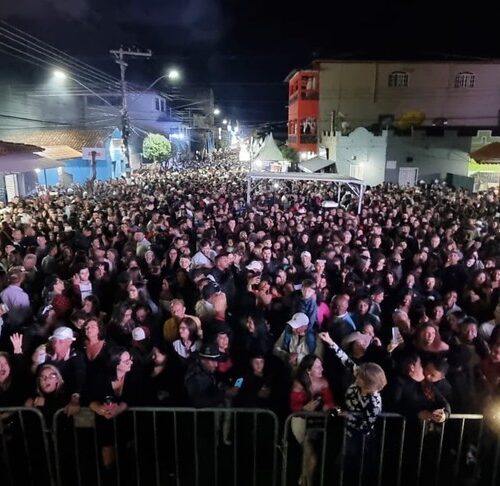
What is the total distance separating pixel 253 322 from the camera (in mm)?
5219

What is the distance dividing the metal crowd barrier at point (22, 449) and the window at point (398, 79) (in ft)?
127

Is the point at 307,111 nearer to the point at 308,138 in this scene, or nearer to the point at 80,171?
the point at 308,138

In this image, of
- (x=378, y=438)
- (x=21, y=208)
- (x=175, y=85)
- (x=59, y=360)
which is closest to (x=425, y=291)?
(x=378, y=438)

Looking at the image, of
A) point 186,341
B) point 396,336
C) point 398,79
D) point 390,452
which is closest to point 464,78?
point 398,79

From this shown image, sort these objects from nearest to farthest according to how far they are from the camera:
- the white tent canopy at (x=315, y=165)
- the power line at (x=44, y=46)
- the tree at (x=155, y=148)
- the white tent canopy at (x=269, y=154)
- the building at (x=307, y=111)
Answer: the power line at (x=44, y=46) < the white tent canopy at (x=315, y=165) < the white tent canopy at (x=269, y=154) < the tree at (x=155, y=148) < the building at (x=307, y=111)

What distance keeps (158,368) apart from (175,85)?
79542mm

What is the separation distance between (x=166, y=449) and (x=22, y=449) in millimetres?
1371

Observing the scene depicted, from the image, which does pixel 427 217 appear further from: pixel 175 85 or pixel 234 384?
pixel 175 85

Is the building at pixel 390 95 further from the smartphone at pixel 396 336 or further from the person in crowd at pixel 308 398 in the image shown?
the person in crowd at pixel 308 398

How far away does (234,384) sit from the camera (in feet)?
15.1

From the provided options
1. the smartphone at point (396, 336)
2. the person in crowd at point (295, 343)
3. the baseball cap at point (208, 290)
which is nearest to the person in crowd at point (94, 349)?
the baseball cap at point (208, 290)

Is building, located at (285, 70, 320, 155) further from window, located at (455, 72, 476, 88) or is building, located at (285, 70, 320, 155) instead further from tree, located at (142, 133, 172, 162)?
tree, located at (142, 133, 172, 162)

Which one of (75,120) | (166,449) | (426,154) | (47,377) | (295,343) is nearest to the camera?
(47,377)

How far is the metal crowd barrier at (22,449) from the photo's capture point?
397 cm
